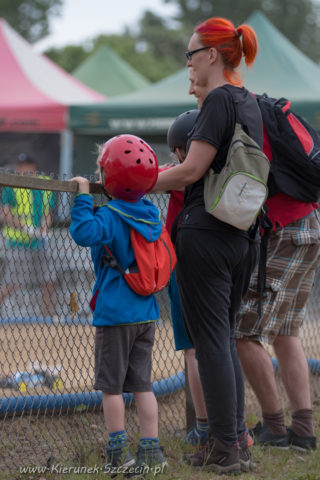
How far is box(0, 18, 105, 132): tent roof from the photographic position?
30.4ft

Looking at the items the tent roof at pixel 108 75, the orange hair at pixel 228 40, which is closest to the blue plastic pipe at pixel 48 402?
the orange hair at pixel 228 40

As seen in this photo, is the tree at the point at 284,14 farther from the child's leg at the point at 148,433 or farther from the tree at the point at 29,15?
the child's leg at the point at 148,433

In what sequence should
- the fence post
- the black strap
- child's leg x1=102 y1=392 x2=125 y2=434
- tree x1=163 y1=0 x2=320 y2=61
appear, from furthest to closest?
tree x1=163 y1=0 x2=320 y2=61 < the fence post < the black strap < child's leg x1=102 y1=392 x2=125 y2=434

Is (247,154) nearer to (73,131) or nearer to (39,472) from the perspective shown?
(39,472)

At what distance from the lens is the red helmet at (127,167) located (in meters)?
2.83

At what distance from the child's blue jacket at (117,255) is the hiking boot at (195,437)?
0.78 meters

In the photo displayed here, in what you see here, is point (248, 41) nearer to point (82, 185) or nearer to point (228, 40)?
point (228, 40)

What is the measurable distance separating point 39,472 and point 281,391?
2.05 meters

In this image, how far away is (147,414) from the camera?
296 cm

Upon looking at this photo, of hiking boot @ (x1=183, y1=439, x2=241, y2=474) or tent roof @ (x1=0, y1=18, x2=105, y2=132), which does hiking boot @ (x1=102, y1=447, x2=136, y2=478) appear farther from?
tent roof @ (x1=0, y1=18, x2=105, y2=132)

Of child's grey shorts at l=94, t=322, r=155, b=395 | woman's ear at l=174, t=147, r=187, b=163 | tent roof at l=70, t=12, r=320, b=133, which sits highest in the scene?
tent roof at l=70, t=12, r=320, b=133

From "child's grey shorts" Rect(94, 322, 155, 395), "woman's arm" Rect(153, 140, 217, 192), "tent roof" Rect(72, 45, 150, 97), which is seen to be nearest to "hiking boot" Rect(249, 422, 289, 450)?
"child's grey shorts" Rect(94, 322, 155, 395)

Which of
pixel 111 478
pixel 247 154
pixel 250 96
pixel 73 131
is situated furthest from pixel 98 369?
pixel 73 131

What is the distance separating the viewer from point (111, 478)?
2896 mm
